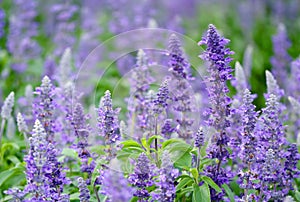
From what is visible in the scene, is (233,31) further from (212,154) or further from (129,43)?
(212,154)

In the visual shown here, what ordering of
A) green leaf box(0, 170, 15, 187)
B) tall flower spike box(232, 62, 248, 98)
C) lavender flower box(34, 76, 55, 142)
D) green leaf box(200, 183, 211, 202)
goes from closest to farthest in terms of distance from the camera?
green leaf box(200, 183, 211, 202)
lavender flower box(34, 76, 55, 142)
green leaf box(0, 170, 15, 187)
tall flower spike box(232, 62, 248, 98)

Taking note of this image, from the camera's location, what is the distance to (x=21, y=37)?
8352 millimetres

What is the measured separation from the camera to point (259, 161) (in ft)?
12.6

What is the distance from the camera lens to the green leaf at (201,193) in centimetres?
367

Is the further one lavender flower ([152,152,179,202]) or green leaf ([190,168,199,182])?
green leaf ([190,168,199,182])

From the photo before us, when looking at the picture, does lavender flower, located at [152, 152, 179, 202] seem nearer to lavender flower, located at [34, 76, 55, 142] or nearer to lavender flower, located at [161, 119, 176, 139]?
lavender flower, located at [161, 119, 176, 139]

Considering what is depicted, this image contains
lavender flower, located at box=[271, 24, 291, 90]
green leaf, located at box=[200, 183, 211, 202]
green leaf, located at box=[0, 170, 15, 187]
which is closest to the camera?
green leaf, located at box=[200, 183, 211, 202]

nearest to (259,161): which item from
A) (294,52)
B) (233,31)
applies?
(294,52)

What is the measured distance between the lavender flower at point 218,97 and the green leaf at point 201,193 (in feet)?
0.69

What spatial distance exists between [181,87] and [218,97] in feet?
1.91

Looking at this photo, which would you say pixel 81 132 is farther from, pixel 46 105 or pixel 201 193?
pixel 201 193

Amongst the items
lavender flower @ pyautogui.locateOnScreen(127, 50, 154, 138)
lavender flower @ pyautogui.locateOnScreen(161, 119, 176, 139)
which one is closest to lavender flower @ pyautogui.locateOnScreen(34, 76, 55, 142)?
lavender flower @ pyautogui.locateOnScreen(127, 50, 154, 138)

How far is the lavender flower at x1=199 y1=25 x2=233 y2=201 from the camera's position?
3723 mm

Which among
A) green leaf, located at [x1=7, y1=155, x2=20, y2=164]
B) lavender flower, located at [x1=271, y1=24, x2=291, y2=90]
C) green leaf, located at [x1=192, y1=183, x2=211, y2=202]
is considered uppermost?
lavender flower, located at [x1=271, y1=24, x2=291, y2=90]
